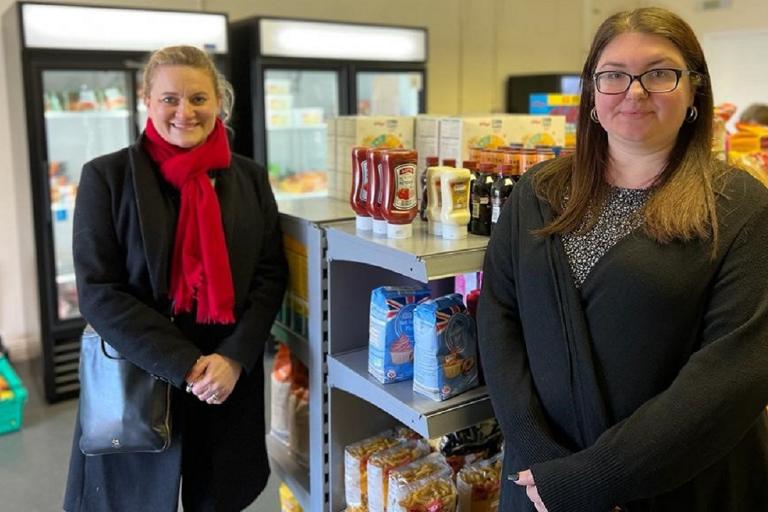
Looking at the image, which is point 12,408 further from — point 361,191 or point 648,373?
point 648,373

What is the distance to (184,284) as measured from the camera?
196cm

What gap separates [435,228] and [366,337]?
42 centimetres

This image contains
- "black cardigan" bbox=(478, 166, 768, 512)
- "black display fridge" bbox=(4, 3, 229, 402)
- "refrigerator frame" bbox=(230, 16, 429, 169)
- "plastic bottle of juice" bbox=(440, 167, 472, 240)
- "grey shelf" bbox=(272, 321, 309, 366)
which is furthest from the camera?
"refrigerator frame" bbox=(230, 16, 429, 169)

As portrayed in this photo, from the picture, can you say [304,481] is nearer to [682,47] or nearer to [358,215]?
[358,215]

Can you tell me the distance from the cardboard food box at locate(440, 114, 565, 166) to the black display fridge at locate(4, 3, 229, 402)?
2347 millimetres

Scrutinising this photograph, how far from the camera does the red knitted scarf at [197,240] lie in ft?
6.38

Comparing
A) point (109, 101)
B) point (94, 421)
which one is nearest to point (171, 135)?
point (94, 421)

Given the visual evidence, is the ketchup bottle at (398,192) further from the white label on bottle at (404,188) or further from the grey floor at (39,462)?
the grey floor at (39,462)

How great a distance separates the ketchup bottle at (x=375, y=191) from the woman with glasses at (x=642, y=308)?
42cm

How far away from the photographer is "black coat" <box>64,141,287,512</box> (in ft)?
6.22

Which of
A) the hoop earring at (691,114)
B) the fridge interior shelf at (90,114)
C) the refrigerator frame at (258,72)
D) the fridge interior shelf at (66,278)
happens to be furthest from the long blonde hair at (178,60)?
the fridge interior shelf at (66,278)

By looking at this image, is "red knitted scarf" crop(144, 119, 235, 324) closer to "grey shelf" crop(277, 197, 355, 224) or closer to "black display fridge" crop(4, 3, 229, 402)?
"grey shelf" crop(277, 197, 355, 224)

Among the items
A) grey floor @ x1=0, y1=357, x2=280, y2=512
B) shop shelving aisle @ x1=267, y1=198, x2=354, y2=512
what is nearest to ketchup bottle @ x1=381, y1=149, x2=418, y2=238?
shop shelving aisle @ x1=267, y1=198, x2=354, y2=512

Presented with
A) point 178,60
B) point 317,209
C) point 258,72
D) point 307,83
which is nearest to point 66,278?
point 258,72
